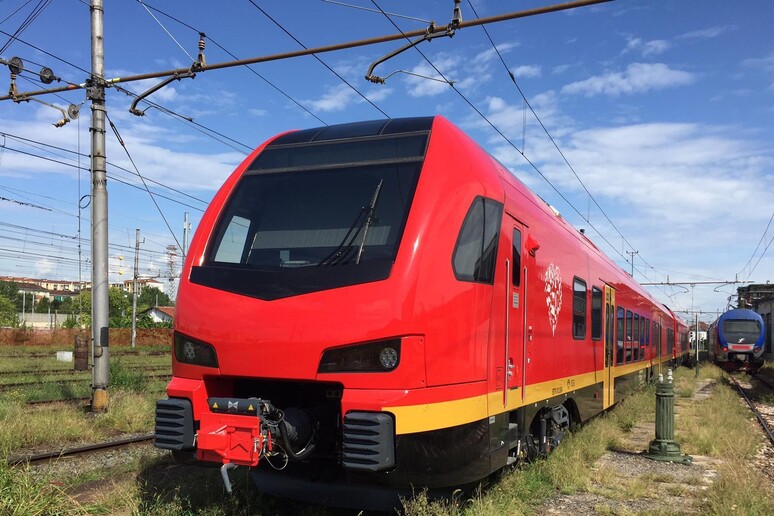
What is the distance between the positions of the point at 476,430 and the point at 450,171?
6.45 ft

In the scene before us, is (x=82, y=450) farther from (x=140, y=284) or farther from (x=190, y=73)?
(x=140, y=284)

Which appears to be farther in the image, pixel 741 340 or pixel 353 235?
pixel 741 340

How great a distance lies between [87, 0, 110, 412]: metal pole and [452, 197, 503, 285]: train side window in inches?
324

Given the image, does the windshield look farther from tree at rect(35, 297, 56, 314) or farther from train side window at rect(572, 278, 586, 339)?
tree at rect(35, 297, 56, 314)

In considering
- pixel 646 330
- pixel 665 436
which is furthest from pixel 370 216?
pixel 646 330

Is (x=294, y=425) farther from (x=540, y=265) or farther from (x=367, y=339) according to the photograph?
(x=540, y=265)

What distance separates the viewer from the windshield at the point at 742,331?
3100 cm

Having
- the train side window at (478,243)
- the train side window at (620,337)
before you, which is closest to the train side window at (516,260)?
the train side window at (478,243)

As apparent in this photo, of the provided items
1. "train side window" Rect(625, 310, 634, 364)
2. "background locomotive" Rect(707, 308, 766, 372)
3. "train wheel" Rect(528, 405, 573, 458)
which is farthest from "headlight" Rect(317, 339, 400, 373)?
"background locomotive" Rect(707, 308, 766, 372)

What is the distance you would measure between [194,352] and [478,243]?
232cm

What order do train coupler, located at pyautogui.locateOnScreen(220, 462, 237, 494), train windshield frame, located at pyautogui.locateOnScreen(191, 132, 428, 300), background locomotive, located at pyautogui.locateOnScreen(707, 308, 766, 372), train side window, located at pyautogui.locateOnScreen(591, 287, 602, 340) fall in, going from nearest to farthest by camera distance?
train coupler, located at pyautogui.locateOnScreen(220, 462, 237, 494)
train windshield frame, located at pyautogui.locateOnScreen(191, 132, 428, 300)
train side window, located at pyautogui.locateOnScreen(591, 287, 602, 340)
background locomotive, located at pyautogui.locateOnScreen(707, 308, 766, 372)

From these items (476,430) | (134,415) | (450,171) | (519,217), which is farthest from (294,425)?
(134,415)

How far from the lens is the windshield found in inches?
1220

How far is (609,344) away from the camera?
35.5 feet
